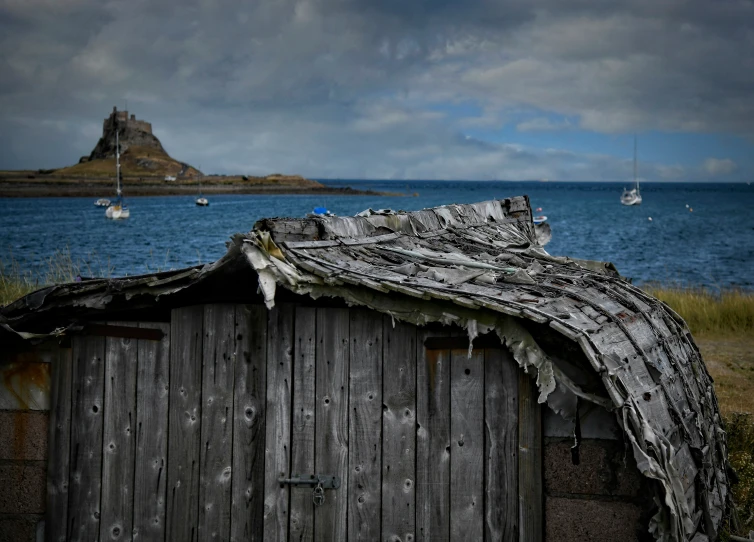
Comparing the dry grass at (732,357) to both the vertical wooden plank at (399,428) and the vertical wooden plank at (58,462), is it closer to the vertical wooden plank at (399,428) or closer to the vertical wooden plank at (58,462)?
the vertical wooden plank at (399,428)

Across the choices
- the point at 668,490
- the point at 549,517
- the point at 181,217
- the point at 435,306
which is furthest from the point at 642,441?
the point at 181,217

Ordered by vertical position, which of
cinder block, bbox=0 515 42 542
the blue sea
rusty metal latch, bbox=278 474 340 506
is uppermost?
the blue sea

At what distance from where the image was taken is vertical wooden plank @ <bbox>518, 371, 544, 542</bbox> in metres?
5.52

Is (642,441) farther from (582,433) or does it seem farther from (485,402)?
(485,402)

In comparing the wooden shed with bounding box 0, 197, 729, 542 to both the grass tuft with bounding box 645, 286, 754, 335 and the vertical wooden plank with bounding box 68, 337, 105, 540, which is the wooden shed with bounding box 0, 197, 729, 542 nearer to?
the vertical wooden plank with bounding box 68, 337, 105, 540

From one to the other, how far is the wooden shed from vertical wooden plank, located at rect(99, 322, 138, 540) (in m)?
0.01

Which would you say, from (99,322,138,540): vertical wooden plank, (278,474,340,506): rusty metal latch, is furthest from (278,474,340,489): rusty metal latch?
(99,322,138,540): vertical wooden plank

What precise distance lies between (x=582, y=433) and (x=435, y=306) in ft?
4.15

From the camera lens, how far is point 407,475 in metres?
5.67

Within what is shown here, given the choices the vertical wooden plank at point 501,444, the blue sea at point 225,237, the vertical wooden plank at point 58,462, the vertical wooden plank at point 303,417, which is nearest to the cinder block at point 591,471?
the vertical wooden plank at point 501,444

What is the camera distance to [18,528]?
606cm

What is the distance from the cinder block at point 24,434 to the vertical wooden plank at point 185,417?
95 centimetres

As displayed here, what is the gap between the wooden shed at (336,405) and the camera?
5.39 m

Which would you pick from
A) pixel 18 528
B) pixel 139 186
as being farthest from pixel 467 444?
pixel 139 186
